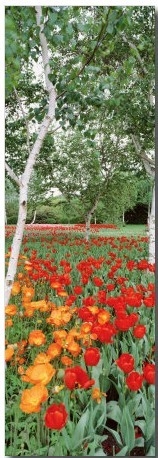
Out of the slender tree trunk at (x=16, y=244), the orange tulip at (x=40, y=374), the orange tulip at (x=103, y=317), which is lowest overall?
the orange tulip at (x=40, y=374)

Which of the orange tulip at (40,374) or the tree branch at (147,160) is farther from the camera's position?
the tree branch at (147,160)

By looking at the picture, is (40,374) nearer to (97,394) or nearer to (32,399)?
(32,399)

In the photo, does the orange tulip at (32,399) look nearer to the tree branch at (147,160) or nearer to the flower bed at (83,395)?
the flower bed at (83,395)

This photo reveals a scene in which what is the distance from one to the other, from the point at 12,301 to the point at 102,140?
451cm

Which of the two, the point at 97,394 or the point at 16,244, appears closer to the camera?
the point at 97,394

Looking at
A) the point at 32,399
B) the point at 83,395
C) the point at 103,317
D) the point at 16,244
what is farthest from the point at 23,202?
the point at 32,399

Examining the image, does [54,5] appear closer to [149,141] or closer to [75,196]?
[149,141]

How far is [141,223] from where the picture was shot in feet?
53.2

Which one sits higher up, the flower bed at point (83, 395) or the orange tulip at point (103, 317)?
the orange tulip at point (103, 317)

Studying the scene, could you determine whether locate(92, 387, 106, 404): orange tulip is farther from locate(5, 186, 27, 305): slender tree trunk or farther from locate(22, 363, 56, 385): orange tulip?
locate(5, 186, 27, 305): slender tree trunk

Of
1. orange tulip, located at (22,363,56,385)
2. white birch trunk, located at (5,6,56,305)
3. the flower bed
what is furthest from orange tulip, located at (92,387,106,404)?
white birch trunk, located at (5,6,56,305)

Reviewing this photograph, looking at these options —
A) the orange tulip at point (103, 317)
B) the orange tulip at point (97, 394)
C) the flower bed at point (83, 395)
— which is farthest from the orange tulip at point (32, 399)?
the orange tulip at point (103, 317)

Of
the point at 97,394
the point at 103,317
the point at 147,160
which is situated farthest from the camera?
the point at 147,160
